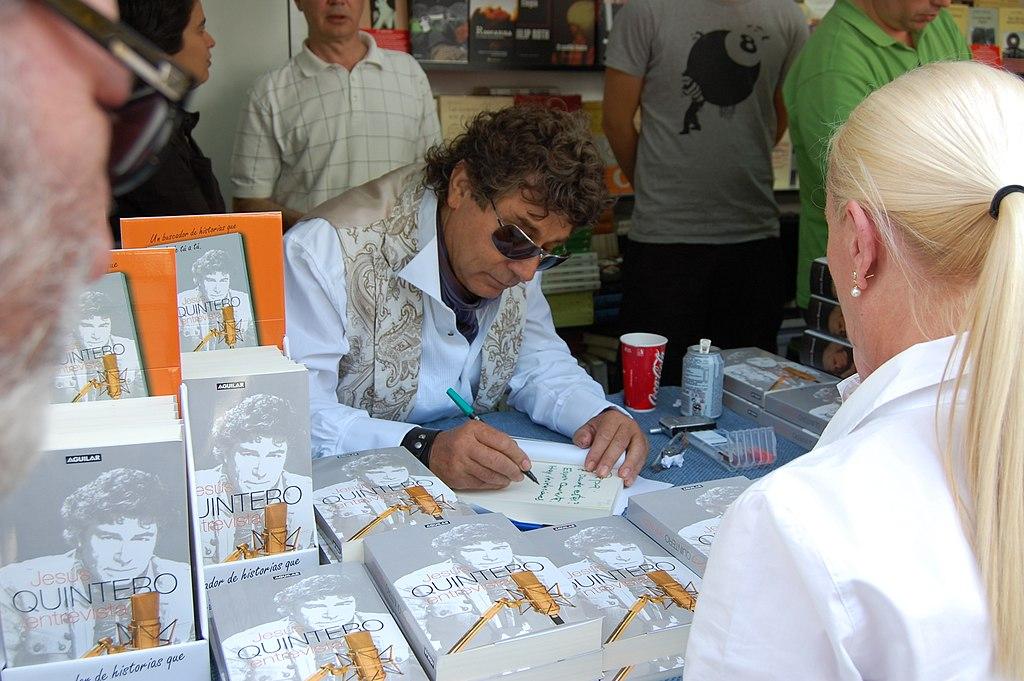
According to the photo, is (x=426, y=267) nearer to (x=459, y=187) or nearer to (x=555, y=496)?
(x=459, y=187)

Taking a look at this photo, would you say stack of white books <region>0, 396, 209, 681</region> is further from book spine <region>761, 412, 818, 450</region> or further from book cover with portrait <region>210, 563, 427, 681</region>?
book spine <region>761, 412, 818, 450</region>

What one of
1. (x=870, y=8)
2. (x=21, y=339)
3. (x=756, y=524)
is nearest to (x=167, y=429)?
(x=21, y=339)

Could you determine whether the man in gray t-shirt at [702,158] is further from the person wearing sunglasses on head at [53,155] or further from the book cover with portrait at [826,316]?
the person wearing sunglasses on head at [53,155]

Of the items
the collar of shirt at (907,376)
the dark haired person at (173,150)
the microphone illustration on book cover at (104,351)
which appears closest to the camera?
the collar of shirt at (907,376)

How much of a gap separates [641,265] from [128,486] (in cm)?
236

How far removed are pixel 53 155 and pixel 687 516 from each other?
0.99 meters

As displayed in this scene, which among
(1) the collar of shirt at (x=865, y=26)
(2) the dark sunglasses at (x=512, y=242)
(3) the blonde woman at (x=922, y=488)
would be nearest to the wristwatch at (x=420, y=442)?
(2) the dark sunglasses at (x=512, y=242)

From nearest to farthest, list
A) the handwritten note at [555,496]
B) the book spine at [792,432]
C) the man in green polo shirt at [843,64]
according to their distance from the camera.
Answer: the handwritten note at [555,496] < the book spine at [792,432] < the man in green polo shirt at [843,64]

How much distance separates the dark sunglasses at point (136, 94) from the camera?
52 cm

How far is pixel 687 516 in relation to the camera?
1289 millimetres

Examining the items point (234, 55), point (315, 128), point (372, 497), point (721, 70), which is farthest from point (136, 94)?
point (234, 55)

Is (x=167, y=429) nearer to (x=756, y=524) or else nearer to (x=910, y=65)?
(x=756, y=524)

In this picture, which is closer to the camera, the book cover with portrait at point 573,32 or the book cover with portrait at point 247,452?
the book cover with portrait at point 247,452

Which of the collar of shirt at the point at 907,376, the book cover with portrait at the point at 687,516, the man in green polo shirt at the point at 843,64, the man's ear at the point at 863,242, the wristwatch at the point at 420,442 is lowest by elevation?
the wristwatch at the point at 420,442
